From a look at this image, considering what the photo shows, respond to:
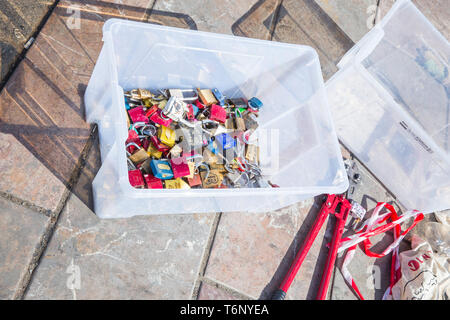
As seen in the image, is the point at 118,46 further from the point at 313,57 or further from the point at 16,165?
the point at 313,57

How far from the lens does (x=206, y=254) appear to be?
4.36 ft

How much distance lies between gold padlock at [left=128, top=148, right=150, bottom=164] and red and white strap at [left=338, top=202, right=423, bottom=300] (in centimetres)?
82

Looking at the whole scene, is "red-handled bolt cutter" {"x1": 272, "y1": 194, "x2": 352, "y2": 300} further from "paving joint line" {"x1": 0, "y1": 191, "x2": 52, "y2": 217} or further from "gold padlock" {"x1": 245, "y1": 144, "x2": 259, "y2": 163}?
Result: "paving joint line" {"x1": 0, "y1": 191, "x2": 52, "y2": 217}

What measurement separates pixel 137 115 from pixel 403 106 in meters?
1.06

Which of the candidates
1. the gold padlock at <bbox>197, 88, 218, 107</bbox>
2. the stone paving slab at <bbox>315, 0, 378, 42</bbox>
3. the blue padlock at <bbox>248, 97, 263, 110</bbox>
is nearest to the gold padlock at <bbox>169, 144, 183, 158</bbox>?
the gold padlock at <bbox>197, 88, 218, 107</bbox>

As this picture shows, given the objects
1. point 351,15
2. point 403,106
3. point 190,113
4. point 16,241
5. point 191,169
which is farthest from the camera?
point 351,15

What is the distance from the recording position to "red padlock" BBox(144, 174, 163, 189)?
3.79 ft

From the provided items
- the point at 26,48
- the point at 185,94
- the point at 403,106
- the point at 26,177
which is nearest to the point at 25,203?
the point at 26,177

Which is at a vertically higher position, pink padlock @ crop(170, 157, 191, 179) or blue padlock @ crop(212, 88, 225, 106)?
blue padlock @ crop(212, 88, 225, 106)

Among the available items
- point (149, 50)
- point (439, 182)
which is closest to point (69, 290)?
point (149, 50)

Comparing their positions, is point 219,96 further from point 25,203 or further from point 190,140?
point 25,203

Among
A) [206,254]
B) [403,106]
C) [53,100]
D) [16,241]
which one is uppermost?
[403,106]

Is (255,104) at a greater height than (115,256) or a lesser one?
greater
